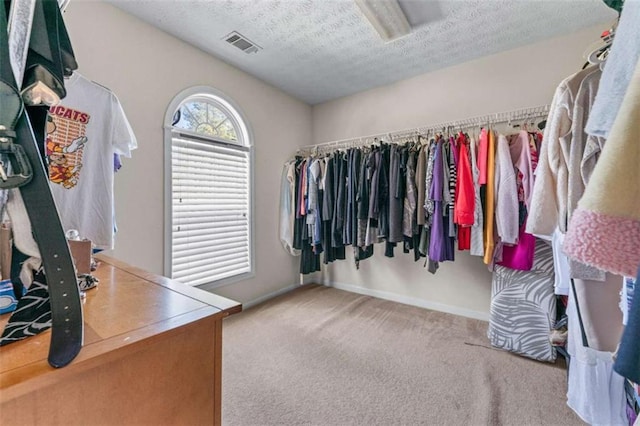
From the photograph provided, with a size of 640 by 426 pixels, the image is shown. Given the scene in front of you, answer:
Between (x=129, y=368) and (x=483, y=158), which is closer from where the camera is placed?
(x=129, y=368)

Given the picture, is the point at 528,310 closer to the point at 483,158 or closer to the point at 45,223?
the point at 483,158

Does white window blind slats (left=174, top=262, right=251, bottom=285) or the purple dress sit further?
white window blind slats (left=174, top=262, right=251, bottom=285)

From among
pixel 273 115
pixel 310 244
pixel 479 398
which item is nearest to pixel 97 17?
pixel 273 115

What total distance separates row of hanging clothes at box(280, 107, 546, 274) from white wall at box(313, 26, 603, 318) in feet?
0.93

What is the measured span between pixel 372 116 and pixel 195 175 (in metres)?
2.10

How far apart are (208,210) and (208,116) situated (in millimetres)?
935

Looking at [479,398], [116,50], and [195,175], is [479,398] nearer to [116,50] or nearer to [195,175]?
[195,175]

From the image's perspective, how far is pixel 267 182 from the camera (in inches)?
119

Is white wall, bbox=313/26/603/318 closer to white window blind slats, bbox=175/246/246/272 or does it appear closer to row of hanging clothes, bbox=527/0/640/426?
row of hanging clothes, bbox=527/0/640/426

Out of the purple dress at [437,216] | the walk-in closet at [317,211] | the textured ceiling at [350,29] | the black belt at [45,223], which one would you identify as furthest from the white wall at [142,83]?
the purple dress at [437,216]

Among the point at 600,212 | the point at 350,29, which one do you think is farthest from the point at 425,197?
the point at 600,212

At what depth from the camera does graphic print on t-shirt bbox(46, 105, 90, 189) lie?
1099 mm

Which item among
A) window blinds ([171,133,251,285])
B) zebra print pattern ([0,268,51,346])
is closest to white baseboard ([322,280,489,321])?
window blinds ([171,133,251,285])

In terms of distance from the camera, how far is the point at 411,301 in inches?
112
